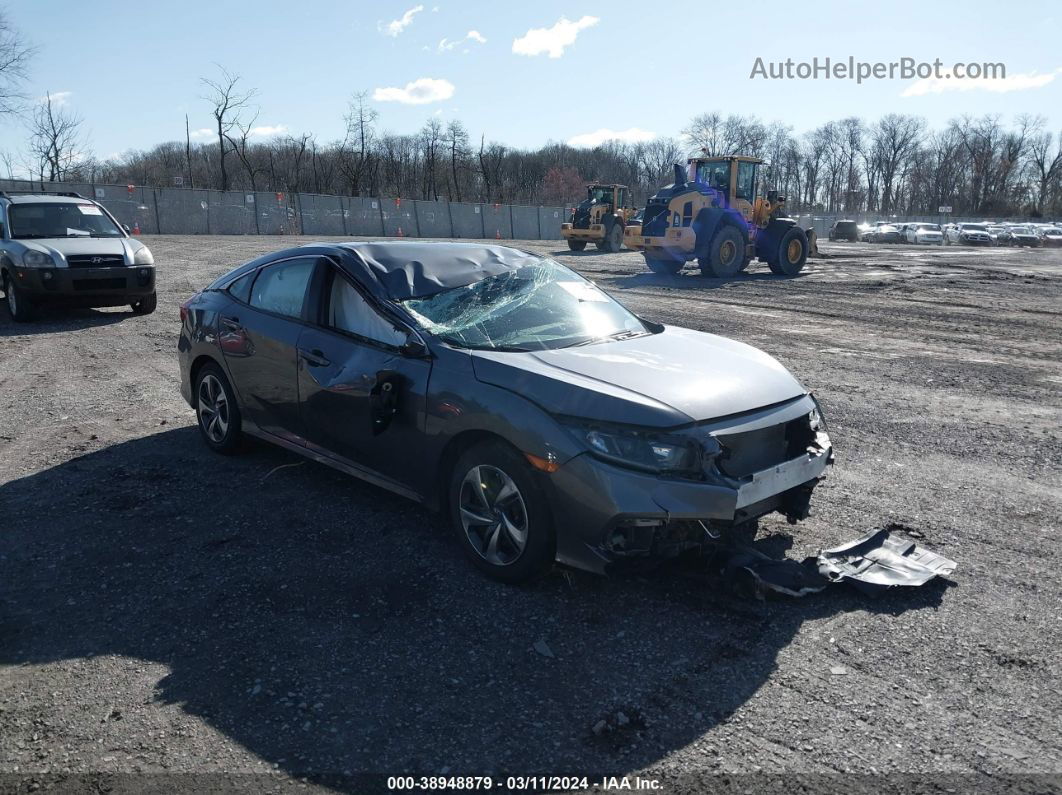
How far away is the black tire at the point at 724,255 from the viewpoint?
20906 mm

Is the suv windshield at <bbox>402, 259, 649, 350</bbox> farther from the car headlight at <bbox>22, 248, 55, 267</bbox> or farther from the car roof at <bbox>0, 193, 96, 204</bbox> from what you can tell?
the car roof at <bbox>0, 193, 96, 204</bbox>

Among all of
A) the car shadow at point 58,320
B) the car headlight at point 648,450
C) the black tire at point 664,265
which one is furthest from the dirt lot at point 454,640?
the black tire at point 664,265

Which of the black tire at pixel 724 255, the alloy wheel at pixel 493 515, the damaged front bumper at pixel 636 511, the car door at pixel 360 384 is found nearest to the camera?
the damaged front bumper at pixel 636 511

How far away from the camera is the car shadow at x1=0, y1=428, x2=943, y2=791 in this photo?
9.23 ft

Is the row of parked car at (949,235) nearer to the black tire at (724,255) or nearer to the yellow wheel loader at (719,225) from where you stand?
the yellow wheel loader at (719,225)

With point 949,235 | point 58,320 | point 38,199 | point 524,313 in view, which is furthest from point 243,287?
point 949,235

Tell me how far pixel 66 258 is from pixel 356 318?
30.0 ft

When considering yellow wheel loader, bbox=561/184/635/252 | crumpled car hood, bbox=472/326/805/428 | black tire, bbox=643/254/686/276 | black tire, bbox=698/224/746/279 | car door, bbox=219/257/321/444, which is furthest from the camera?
yellow wheel loader, bbox=561/184/635/252

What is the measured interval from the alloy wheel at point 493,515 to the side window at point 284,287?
190 cm

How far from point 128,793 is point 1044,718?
3130mm

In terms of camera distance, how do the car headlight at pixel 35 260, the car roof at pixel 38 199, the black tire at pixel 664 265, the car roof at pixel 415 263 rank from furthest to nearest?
the black tire at pixel 664 265 < the car roof at pixel 38 199 < the car headlight at pixel 35 260 < the car roof at pixel 415 263

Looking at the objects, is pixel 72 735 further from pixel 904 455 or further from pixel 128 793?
pixel 904 455

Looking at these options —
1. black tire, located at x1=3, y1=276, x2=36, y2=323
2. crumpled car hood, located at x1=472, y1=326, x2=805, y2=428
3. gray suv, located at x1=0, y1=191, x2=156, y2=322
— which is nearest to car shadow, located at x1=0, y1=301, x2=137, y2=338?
black tire, located at x1=3, y1=276, x2=36, y2=323

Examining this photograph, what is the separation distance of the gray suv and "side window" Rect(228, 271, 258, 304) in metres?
7.49
